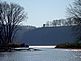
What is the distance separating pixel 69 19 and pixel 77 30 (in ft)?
8.01

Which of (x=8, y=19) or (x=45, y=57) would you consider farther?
(x=8, y=19)

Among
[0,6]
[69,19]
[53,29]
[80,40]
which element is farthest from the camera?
[53,29]

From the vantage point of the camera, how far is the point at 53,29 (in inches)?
5433

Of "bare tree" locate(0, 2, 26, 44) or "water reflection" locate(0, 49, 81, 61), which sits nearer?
"water reflection" locate(0, 49, 81, 61)

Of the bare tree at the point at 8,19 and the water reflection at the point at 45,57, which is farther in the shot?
the bare tree at the point at 8,19

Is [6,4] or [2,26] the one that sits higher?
[6,4]

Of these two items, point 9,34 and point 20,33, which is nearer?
point 9,34

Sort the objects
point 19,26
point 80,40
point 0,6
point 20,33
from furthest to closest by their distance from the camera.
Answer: point 20,33
point 19,26
point 0,6
point 80,40

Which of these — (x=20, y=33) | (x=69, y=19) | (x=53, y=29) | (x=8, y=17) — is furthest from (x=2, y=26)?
(x=20, y=33)

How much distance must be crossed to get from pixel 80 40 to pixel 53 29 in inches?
4060

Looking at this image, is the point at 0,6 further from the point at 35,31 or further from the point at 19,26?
the point at 35,31

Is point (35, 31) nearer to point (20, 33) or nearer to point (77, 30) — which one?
point (20, 33)

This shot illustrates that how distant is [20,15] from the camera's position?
254ft

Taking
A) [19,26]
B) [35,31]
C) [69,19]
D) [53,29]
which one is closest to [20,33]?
[35,31]
